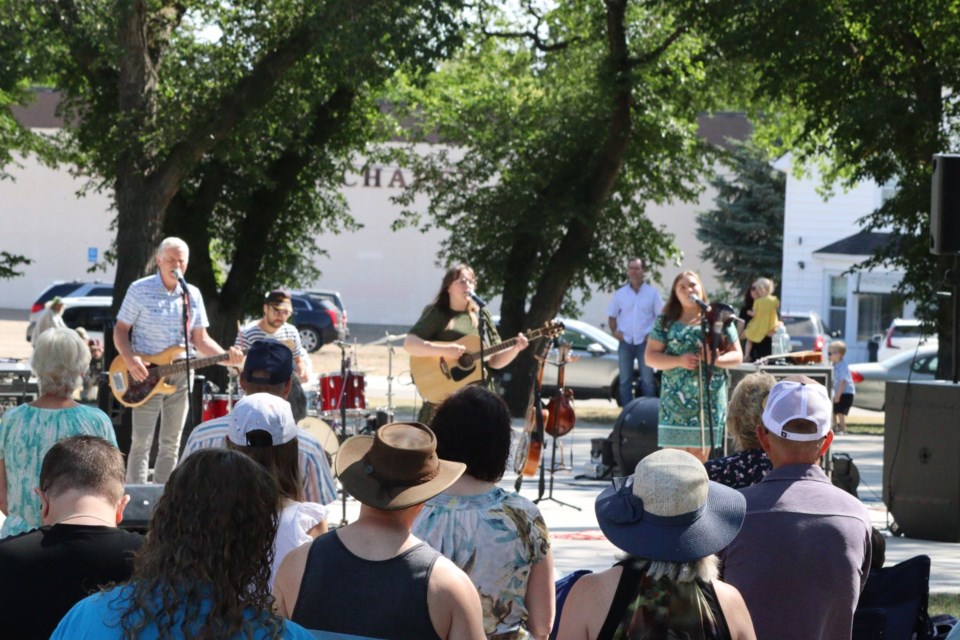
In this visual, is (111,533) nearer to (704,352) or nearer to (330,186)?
(704,352)

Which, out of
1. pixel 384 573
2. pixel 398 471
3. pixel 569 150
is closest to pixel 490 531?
pixel 398 471

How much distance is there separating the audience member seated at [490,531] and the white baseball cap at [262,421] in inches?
29.6

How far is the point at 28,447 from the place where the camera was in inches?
215

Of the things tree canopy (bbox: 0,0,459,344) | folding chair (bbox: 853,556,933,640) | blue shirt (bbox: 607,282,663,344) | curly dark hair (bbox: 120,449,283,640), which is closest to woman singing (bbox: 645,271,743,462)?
folding chair (bbox: 853,556,933,640)

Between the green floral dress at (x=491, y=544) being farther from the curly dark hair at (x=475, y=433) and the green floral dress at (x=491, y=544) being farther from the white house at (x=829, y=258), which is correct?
the white house at (x=829, y=258)

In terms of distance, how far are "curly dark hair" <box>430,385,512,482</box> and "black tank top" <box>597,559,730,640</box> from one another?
0.81 meters

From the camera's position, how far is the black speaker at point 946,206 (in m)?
9.49

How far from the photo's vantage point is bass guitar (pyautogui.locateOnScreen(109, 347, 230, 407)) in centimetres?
987

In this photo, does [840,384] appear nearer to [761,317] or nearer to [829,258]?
[761,317]

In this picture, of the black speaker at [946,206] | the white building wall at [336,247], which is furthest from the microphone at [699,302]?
the white building wall at [336,247]

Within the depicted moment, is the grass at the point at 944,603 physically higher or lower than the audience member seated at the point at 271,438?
lower

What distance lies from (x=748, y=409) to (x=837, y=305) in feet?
122

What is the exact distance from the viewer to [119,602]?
8.85ft

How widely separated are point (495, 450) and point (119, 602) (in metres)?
1.53
